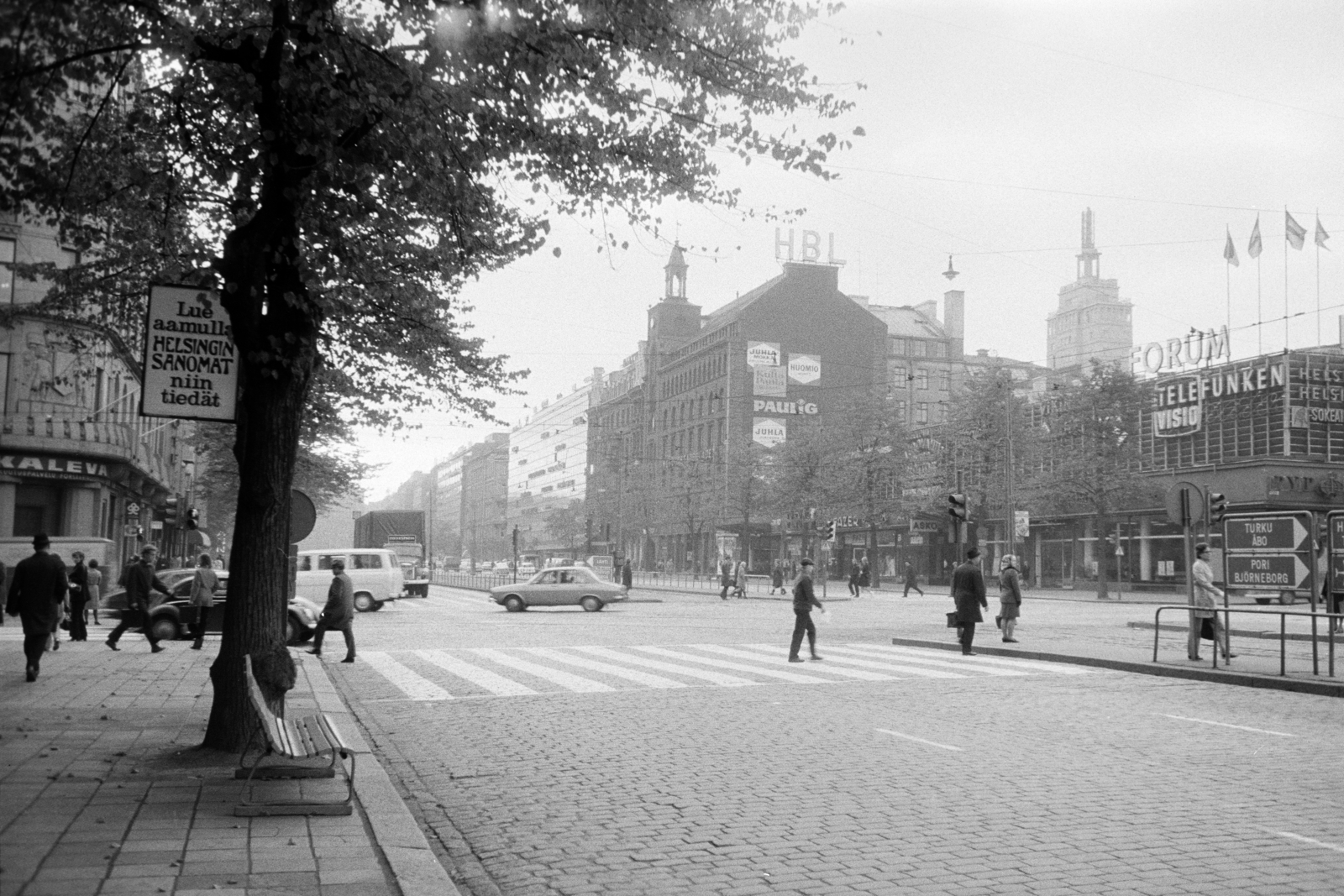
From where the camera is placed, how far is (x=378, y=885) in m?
5.60

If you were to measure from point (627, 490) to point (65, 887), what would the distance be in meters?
96.3

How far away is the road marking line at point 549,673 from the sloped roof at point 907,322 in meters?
92.6

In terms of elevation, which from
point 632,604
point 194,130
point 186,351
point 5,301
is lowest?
point 632,604

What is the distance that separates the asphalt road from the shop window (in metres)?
26.3

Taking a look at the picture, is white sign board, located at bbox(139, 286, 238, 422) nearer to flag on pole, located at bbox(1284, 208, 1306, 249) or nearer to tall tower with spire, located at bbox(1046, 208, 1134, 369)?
flag on pole, located at bbox(1284, 208, 1306, 249)

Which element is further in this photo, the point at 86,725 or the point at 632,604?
the point at 632,604

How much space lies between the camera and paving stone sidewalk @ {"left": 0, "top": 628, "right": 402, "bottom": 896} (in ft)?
18.1

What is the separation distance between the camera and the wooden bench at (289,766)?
23.1 feet

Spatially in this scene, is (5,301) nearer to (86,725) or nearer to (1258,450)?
(86,725)

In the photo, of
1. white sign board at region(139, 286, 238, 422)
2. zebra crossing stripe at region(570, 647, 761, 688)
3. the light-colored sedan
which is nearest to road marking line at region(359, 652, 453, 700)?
zebra crossing stripe at region(570, 647, 761, 688)

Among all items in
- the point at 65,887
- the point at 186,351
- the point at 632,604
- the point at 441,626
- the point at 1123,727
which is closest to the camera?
the point at 65,887

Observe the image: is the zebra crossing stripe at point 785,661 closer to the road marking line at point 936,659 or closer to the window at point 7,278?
the road marking line at point 936,659

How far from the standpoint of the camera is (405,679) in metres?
16.4

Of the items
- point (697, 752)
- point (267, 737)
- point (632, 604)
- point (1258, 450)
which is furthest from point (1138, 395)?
point (267, 737)
